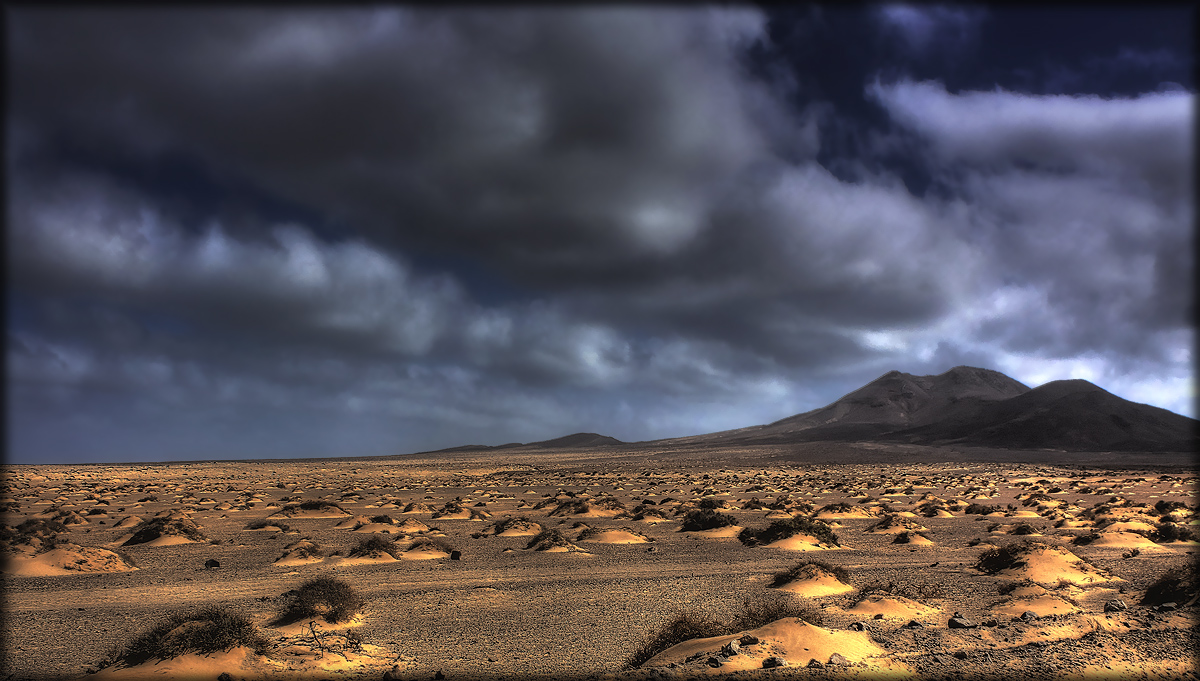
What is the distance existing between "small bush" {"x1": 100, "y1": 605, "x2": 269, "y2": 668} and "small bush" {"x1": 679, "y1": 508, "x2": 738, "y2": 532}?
68.7 ft

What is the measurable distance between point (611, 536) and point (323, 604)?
14.6m

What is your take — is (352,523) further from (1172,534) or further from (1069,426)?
(1069,426)

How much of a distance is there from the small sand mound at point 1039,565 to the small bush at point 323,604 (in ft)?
56.2

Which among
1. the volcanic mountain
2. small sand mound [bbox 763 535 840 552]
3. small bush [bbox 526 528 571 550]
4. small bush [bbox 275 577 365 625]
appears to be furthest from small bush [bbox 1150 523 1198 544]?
the volcanic mountain

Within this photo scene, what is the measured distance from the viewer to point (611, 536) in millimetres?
26234

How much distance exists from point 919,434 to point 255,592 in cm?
17666

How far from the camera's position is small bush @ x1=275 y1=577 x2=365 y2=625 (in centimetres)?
1307

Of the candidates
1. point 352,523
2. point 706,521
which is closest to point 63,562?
point 352,523

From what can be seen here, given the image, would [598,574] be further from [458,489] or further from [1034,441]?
[1034,441]

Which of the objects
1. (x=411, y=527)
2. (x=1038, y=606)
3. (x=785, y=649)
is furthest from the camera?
(x=411, y=527)

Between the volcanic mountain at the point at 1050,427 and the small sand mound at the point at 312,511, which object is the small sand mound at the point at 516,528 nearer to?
the small sand mound at the point at 312,511

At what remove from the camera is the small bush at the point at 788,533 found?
2450 cm

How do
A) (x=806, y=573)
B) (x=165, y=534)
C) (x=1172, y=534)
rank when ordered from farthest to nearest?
(x=165, y=534) → (x=1172, y=534) → (x=806, y=573)

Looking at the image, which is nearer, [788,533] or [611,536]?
[788,533]
